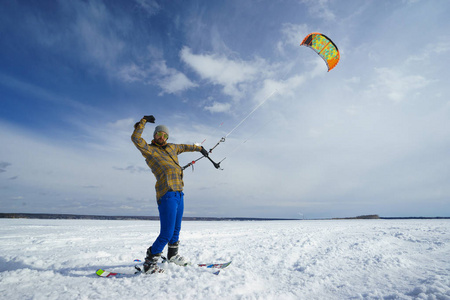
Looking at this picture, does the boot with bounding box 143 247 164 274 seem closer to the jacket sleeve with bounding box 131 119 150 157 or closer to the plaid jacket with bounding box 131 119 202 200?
the plaid jacket with bounding box 131 119 202 200

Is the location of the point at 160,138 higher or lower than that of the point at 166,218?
higher

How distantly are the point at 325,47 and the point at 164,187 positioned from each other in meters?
8.46

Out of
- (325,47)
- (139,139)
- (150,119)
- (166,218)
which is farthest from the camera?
(325,47)

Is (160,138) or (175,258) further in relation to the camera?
(160,138)

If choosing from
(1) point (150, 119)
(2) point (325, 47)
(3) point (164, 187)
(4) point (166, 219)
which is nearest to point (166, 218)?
(4) point (166, 219)

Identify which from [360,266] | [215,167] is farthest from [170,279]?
[360,266]

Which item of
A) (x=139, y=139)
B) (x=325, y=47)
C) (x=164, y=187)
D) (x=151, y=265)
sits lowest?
(x=151, y=265)

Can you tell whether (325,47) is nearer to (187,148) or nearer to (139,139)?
(187,148)

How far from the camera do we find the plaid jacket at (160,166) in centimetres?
339

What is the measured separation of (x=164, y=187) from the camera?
337 cm

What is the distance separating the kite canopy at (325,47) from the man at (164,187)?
7646 millimetres

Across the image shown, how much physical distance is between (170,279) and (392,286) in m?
2.75

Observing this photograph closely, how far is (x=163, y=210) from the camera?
3.30 m

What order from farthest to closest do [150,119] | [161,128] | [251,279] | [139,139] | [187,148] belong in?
1. [187,148]
2. [161,128]
3. [150,119]
4. [139,139]
5. [251,279]
